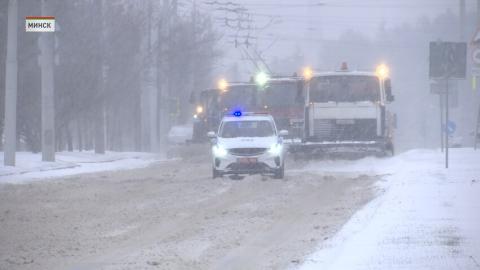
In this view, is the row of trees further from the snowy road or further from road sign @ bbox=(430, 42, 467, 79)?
road sign @ bbox=(430, 42, 467, 79)

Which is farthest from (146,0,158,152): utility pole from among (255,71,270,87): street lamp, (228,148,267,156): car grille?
(228,148,267,156): car grille

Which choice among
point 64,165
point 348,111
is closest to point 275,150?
point 348,111

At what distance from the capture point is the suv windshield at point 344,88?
3550cm

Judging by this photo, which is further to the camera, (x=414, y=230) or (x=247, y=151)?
(x=247, y=151)

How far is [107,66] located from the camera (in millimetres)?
47062

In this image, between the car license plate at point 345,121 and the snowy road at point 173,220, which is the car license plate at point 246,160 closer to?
the snowy road at point 173,220

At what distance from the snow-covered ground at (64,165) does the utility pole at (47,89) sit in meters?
0.55

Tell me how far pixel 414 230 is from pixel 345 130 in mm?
21278

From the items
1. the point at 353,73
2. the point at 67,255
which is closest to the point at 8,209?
the point at 67,255

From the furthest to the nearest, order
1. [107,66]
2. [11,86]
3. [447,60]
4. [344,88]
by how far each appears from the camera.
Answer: [107,66] < [344,88] < [11,86] < [447,60]

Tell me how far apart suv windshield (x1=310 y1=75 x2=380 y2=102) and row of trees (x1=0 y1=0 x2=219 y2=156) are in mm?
9090

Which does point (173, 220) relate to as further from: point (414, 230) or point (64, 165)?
point (64, 165)

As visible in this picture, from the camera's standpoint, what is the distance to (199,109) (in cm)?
4612

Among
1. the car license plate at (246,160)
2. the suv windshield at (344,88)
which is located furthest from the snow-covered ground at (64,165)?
the suv windshield at (344,88)
